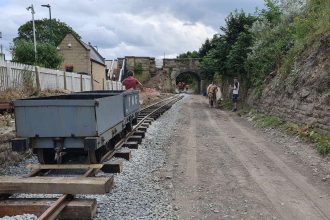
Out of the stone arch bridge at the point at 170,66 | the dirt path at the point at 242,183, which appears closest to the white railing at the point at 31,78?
the dirt path at the point at 242,183

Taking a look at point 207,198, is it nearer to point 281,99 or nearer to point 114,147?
point 114,147

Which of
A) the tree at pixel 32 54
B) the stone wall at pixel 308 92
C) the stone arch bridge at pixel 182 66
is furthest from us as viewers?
the stone arch bridge at pixel 182 66

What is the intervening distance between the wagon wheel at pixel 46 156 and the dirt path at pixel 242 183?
2.55 meters

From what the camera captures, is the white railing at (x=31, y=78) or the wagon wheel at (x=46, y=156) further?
the white railing at (x=31, y=78)

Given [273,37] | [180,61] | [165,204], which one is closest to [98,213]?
[165,204]

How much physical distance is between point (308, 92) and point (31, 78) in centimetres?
1049

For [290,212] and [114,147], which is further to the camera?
[114,147]

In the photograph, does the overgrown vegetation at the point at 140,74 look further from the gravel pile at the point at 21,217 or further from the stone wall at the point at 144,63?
the gravel pile at the point at 21,217

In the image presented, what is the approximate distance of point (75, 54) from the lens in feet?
157

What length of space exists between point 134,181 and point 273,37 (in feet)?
49.3

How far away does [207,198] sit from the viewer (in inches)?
258

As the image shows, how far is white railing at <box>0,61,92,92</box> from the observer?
13.5m

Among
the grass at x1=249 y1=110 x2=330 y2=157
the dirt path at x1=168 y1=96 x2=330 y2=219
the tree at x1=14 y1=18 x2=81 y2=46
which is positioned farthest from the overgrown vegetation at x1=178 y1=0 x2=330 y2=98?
the tree at x1=14 y1=18 x2=81 y2=46

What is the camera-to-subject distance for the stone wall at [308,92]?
11.5m
